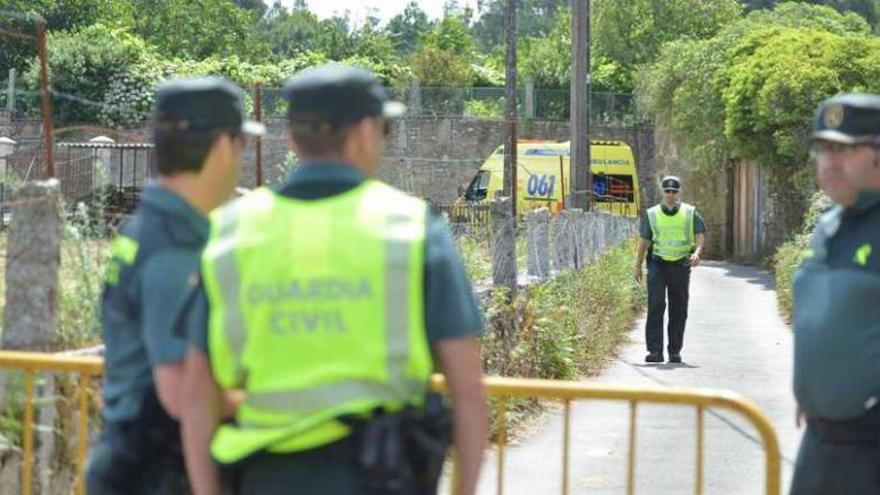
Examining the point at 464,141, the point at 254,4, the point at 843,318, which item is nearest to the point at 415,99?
the point at 464,141

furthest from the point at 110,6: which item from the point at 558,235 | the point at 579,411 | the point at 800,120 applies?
the point at 579,411

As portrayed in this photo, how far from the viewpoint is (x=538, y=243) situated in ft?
49.6

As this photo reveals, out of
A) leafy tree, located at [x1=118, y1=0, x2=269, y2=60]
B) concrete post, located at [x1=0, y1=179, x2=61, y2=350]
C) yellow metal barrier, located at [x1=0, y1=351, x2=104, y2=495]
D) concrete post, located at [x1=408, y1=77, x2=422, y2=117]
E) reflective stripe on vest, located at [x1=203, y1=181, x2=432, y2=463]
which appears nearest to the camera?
reflective stripe on vest, located at [x1=203, y1=181, x2=432, y2=463]

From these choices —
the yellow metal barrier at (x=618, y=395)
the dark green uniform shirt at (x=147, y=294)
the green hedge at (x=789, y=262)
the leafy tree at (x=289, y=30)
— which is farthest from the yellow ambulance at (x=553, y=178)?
the leafy tree at (x=289, y=30)

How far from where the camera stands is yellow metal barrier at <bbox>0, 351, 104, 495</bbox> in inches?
210

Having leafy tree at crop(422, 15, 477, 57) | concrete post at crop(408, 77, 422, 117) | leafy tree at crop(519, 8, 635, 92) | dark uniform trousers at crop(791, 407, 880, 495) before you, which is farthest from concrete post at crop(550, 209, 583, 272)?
leafy tree at crop(422, 15, 477, 57)

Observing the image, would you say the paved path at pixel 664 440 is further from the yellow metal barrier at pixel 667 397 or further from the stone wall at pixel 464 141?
the stone wall at pixel 464 141

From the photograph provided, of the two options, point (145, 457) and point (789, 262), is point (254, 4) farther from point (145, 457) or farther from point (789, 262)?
point (145, 457)

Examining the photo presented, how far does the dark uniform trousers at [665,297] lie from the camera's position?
574 inches

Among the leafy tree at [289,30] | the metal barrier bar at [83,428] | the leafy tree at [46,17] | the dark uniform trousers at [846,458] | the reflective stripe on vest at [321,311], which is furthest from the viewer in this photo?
the leafy tree at [289,30]

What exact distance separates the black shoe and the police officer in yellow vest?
1135cm

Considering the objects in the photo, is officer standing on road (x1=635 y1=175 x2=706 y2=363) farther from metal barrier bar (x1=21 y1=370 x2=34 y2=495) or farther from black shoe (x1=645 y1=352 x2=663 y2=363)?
metal barrier bar (x1=21 y1=370 x2=34 y2=495)

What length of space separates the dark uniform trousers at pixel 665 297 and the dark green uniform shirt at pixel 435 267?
1129cm

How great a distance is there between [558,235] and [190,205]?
12.9 metres
